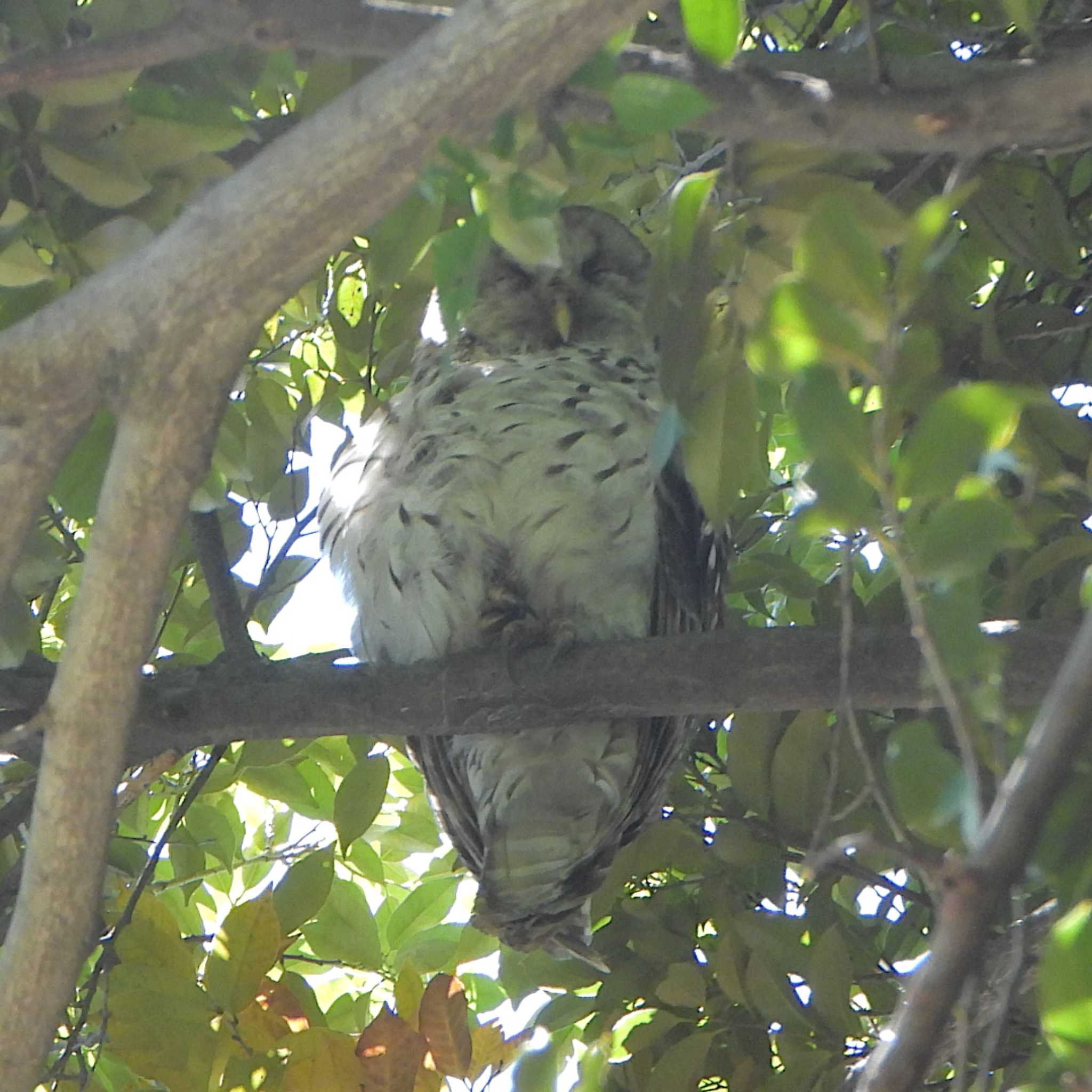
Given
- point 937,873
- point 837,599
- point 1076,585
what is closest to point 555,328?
point 837,599

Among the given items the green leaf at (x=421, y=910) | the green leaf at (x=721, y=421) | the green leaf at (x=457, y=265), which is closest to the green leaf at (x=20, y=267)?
the green leaf at (x=457, y=265)

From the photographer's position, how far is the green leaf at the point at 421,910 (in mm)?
2229

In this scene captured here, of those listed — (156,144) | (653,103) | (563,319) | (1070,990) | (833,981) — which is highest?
(563,319)

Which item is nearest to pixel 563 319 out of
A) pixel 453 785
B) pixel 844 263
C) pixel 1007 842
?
pixel 453 785

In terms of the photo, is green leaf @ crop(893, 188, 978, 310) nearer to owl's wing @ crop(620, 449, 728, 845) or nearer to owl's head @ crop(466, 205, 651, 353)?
owl's wing @ crop(620, 449, 728, 845)

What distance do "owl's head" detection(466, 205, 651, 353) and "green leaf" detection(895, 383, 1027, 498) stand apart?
1770 millimetres

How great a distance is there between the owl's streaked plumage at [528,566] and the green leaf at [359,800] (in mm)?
246

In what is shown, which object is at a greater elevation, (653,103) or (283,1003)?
(653,103)

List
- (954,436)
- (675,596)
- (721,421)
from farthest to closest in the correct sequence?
(675,596) < (721,421) < (954,436)

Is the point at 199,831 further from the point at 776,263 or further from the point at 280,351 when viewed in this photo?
the point at 776,263

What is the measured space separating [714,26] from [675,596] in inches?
50.9

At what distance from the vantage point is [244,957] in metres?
1.68

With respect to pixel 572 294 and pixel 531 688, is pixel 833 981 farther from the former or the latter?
pixel 572 294

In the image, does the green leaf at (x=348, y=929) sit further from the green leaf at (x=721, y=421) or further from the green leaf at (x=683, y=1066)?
the green leaf at (x=721, y=421)
